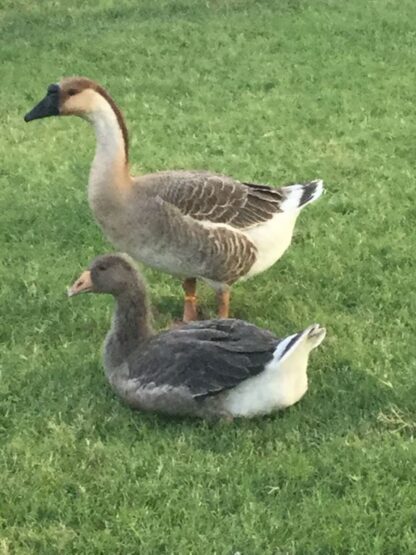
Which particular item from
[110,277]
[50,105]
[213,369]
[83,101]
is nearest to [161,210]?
[110,277]

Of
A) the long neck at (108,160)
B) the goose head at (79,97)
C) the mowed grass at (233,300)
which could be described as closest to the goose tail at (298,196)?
the mowed grass at (233,300)

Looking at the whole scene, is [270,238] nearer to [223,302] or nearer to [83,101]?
[223,302]

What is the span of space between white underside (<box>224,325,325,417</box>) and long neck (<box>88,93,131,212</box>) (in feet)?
4.73

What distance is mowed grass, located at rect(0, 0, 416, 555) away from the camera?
4.18 meters

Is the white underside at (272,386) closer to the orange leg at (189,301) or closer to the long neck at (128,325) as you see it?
the long neck at (128,325)

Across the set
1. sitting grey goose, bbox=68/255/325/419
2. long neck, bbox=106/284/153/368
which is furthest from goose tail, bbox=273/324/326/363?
long neck, bbox=106/284/153/368

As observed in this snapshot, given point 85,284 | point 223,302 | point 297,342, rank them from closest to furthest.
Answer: point 297,342 < point 85,284 < point 223,302

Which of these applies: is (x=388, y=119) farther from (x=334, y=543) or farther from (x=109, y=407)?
(x=334, y=543)

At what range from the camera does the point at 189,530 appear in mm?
4070

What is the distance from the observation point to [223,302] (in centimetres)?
599

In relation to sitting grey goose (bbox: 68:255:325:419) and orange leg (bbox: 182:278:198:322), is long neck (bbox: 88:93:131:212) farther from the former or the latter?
sitting grey goose (bbox: 68:255:325:419)

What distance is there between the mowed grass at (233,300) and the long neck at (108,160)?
814 mm

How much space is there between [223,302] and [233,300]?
48cm

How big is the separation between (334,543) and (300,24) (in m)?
10.2
